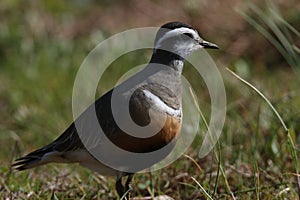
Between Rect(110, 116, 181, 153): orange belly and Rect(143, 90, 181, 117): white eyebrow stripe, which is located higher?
Rect(143, 90, 181, 117): white eyebrow stripe

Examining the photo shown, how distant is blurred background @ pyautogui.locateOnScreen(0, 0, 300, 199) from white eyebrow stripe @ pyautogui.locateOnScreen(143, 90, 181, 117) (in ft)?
1.09

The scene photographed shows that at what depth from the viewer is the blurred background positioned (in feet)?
14.1

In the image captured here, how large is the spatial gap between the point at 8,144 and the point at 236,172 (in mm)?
2488

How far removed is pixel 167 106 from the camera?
4.03 metres

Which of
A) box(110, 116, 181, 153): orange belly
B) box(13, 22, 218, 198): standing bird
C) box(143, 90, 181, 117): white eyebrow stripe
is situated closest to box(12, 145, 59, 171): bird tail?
box(13, 22, 218, 198): standing bird

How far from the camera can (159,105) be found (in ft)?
13.1

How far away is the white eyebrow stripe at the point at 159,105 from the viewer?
398cm

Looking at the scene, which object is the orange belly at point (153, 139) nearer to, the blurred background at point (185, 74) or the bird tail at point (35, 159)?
the blurred background at point (185, 74)

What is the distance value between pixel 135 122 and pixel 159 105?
0.58 ft

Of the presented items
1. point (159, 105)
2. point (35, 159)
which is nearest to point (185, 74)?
point (35, 159)

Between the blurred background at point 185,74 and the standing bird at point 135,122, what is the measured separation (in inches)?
7.1

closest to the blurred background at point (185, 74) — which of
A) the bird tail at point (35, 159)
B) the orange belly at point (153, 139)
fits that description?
the bird tail at point (35, 159)

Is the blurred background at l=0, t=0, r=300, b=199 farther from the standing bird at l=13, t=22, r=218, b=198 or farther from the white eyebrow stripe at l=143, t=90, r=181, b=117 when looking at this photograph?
the white eyebrow stripe at l=143, t=90, r=181, b=117

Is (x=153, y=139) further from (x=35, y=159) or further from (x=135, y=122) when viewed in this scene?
(x=35, y=159)
